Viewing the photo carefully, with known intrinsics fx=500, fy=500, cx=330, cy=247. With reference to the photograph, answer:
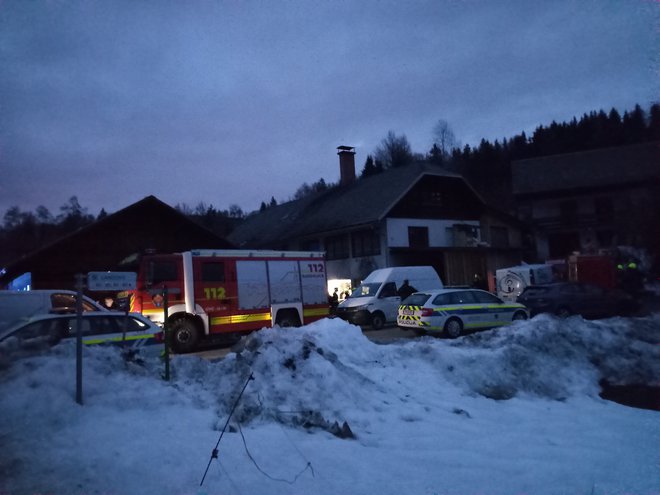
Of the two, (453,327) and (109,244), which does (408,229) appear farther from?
(109,244)

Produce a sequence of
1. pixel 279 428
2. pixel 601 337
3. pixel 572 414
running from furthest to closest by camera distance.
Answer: pixel 601 337, pixel 572 414, pixel 279 428

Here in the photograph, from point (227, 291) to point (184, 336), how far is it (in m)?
2.03

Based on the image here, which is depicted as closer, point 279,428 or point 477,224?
point 279,428

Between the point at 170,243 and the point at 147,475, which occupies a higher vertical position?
the point at 170,243

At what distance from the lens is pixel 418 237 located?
32.5m

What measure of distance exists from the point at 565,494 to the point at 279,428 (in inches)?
123

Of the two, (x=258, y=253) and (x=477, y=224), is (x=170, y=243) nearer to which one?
(x=258, y=253)

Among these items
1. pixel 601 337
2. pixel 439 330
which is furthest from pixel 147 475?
pixel 439 330

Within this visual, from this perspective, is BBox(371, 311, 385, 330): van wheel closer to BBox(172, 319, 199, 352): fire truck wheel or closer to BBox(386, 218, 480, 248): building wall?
BBox(172, 319, 199, 352): fire truck wheel

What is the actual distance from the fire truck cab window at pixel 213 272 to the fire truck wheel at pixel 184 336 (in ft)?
4.91

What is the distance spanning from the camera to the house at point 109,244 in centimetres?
2227

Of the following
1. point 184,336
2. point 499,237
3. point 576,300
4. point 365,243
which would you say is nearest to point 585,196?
point 499,237

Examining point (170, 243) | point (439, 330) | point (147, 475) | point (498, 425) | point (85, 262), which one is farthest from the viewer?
point (170, 243)

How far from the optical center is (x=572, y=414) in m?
8.05
